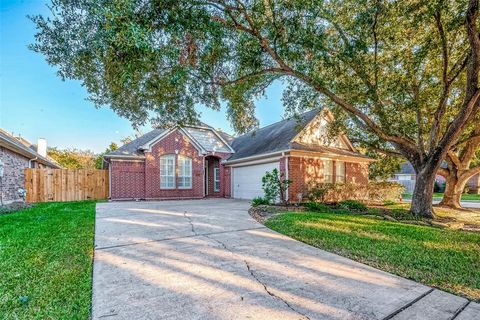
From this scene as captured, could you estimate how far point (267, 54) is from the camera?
28.1ft

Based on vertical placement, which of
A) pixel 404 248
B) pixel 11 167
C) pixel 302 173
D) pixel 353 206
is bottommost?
pixel 353 206

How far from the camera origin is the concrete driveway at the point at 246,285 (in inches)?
104

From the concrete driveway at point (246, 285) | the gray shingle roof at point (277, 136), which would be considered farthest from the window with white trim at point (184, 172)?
the concrete driveway at point (246, 285)

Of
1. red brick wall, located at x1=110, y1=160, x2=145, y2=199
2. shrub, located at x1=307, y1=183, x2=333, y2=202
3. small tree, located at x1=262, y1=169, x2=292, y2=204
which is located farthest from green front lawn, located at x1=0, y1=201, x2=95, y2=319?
shrub, located at x1=307, y1=183, x2=333, y2=202

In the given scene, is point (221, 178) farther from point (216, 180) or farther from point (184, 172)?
point (184, 172)

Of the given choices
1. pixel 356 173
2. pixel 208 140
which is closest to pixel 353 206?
pixel 356 173

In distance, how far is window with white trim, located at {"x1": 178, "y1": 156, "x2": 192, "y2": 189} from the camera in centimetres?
1652

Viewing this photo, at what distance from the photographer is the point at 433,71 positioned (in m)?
10.4

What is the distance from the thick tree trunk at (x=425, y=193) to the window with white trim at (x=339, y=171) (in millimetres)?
4943

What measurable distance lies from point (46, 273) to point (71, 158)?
38441 mm

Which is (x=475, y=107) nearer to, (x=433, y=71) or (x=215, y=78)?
(x=433, y=71)

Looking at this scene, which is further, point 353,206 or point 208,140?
point 208,140

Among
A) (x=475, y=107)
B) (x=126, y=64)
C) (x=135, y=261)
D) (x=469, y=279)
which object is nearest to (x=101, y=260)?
(x=135, y=261)

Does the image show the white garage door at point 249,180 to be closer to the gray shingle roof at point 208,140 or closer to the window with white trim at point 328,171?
the gray shingle roof at point 208,140
